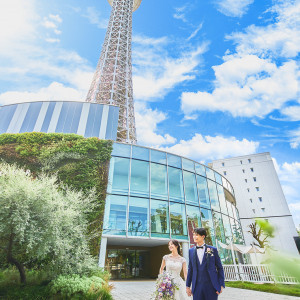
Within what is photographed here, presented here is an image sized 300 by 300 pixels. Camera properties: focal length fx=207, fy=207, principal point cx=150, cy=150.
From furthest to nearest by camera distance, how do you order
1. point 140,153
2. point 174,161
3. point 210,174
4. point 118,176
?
point 210,174 → point 174,161 → point 140,153 → point 118,176

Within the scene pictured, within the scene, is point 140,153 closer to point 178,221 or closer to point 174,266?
point 178,221

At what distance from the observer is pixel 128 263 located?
16.5 metres

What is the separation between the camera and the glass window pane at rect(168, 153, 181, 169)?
1659 centimetres

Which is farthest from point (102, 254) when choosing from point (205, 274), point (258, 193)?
point (258, 193)

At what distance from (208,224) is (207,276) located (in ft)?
43.9

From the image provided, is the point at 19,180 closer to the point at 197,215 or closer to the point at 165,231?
the point at 165,231

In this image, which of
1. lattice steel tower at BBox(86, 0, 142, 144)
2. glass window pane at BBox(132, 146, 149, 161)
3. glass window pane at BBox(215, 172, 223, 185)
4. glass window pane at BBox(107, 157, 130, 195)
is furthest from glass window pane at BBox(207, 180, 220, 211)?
lattice steel tower at BBox(86, 0, 142, 144)

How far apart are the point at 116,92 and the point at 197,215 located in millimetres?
30159

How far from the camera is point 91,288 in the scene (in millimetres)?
6641

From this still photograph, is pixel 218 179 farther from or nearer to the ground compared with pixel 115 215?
farther from the ground

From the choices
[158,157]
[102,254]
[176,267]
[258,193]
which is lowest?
[176,267]

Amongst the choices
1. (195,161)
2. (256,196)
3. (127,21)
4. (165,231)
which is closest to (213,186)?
(195,161)

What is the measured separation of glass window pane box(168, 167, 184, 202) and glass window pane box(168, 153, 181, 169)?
396mm

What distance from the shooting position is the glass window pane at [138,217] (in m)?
13.1
